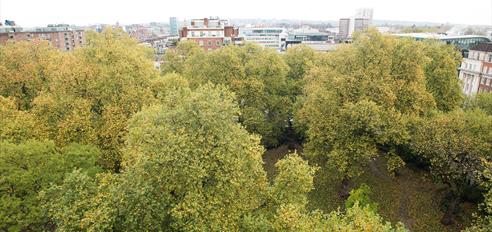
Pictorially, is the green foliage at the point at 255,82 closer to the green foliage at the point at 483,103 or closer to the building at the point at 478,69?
the green foliage at the point at 483,103

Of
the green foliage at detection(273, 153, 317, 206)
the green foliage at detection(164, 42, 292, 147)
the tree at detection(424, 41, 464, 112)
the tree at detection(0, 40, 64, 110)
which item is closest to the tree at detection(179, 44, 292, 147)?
the green foliage at detection(164, 42, 292, 147)

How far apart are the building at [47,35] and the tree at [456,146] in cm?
9338

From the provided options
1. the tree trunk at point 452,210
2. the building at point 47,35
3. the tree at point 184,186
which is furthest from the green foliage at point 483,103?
the building at point 47,35

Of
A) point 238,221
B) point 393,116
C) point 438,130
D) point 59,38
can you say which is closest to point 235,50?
point 393,116

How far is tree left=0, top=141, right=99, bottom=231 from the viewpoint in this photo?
66.1 ft

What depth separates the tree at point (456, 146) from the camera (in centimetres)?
2464

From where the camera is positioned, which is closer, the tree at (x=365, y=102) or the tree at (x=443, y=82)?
the tree at (x=365, y=102)

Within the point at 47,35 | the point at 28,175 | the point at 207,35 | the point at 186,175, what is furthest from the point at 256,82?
the point at 47,35

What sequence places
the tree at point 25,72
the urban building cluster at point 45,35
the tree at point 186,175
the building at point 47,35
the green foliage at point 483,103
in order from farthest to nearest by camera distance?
1. the urban building cluster at point 45,35
2. the building at point 47,35
3. the green foliage at point 483,103
4. the tree at point 25,72
5. the tree at point 186,175

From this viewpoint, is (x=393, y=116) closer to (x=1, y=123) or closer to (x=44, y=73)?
(x=1, y=123)

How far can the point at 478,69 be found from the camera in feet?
212

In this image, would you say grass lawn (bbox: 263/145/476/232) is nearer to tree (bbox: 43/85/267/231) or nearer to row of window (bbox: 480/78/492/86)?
tree (bbox: 43/85/267/231)

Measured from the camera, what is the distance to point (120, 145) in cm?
2638

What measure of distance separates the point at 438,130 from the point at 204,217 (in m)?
20.3
